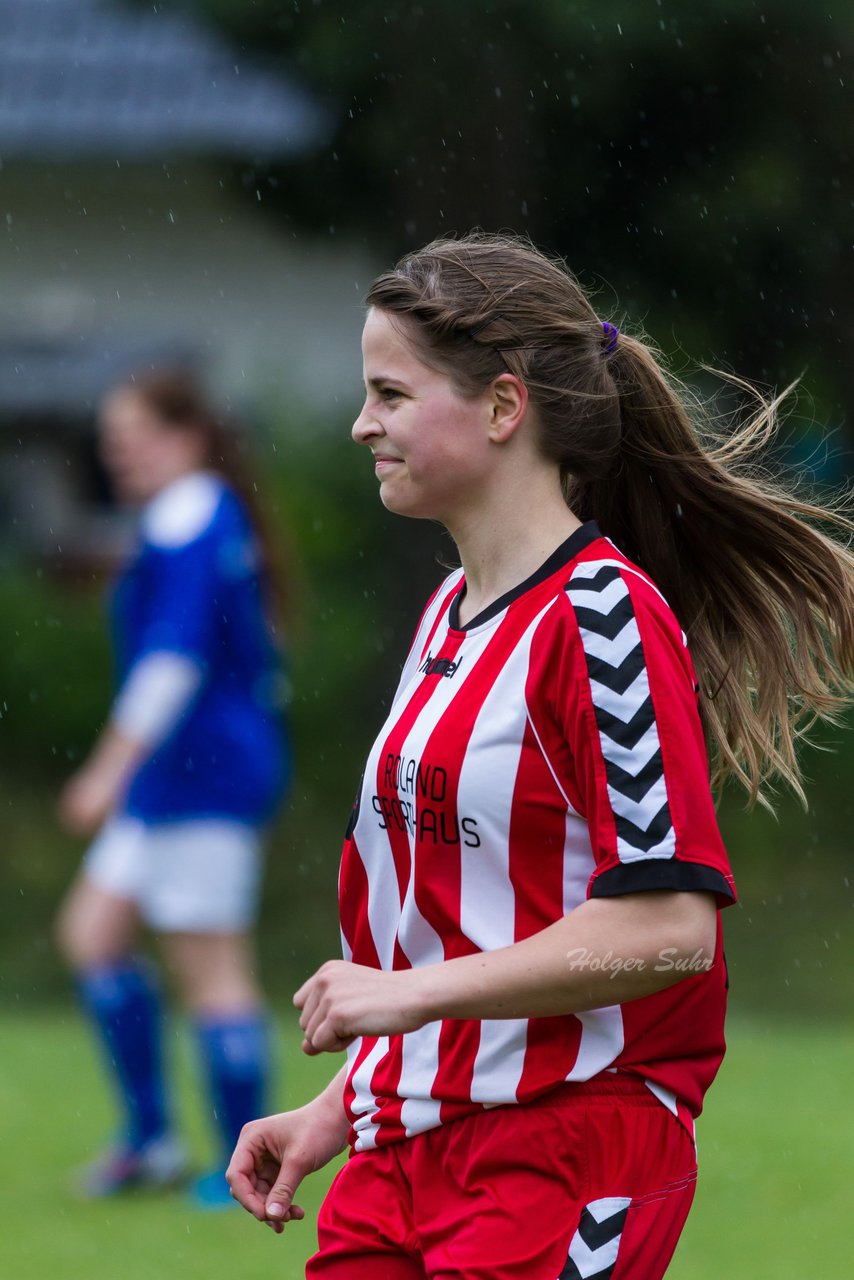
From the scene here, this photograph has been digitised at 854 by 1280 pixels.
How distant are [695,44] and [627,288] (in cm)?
179

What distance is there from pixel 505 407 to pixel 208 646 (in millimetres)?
3033

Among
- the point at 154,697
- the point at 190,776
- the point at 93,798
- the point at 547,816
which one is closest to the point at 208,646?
the point at 154,697

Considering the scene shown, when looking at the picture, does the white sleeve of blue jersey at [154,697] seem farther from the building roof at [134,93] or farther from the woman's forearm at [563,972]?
the building roof at [134,93]

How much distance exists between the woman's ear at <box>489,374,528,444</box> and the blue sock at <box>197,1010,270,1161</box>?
126 inches

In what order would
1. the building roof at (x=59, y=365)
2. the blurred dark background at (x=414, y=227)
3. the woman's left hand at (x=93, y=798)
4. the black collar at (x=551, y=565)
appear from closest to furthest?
the black collar at (x=551, y=565) < the woman's left hand at (x=93, y=798) < the blurred dark background at (x=414, y=227) < the building roof at (x=59, y=365)

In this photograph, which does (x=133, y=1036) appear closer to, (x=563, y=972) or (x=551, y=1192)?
(x=551, y=1192)

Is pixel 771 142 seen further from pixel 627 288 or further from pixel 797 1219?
pixel 797 1219

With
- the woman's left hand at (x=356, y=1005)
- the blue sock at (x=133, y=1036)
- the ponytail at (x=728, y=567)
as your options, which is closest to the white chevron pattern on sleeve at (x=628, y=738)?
the woman's left hand at (x=356, y=1005)

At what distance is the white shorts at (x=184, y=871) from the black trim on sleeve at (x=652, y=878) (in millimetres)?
3179

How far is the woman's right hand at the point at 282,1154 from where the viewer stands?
2.50 meters

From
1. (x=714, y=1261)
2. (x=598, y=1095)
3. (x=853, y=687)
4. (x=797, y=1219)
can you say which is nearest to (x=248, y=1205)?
(x=598, y=1095)

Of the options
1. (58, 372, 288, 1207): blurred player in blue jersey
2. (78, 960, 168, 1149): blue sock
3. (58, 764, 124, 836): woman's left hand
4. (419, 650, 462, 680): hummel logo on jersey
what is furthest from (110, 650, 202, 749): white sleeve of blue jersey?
(419, 650, 462, 680): hummel logo on jersey

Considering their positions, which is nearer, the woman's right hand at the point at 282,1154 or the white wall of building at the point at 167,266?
the woman's right hand at the point at 282,1154

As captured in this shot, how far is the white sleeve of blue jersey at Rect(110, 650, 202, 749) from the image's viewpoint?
522 cm
